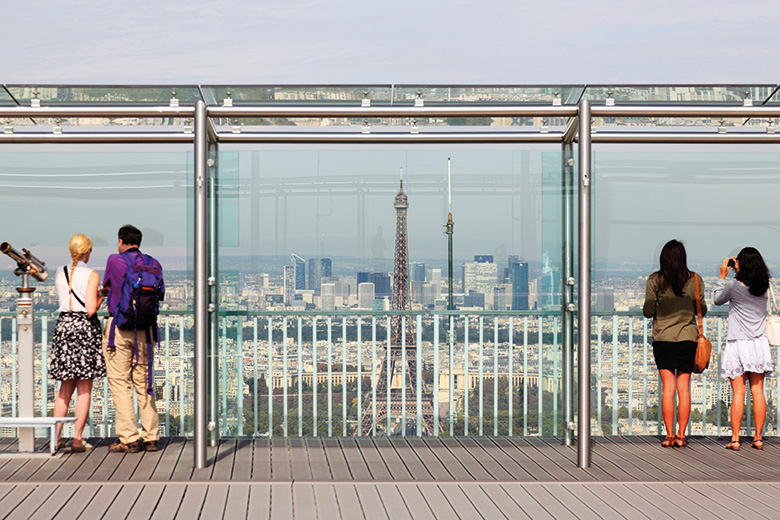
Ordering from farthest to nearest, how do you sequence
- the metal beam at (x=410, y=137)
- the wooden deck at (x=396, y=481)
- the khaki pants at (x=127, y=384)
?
1. the metal beam at (x=410, y=137)
2. the khaki pants at (x=127, y=384)
3. the wooden deck at (x=396, y=481)

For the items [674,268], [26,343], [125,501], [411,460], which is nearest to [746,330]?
[674,268]

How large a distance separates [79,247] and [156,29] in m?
11.8

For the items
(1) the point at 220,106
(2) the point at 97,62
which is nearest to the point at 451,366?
(1) the point at 220,106

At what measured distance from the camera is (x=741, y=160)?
5.92 m

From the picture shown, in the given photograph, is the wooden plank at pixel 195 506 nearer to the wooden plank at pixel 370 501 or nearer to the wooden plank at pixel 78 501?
the wooden plank at pixel 78 501

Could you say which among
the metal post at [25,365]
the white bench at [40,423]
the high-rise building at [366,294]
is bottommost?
the white bench at [40,423]

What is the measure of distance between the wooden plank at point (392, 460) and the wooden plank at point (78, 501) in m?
1.59

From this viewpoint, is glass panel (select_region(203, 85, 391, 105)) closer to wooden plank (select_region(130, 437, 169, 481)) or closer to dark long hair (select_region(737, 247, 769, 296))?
wooden plank (select_region(130, 437, 169, 481))

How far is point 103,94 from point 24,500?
2.39 m

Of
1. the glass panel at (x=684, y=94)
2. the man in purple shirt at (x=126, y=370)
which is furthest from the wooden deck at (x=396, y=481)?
the glass panel at (x=684, y=94)

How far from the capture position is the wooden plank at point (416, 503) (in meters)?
4.00

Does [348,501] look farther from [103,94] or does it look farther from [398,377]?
[103,94]

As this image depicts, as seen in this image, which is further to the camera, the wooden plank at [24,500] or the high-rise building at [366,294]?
the high-rise building at [366,294]

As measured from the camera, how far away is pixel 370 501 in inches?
167
